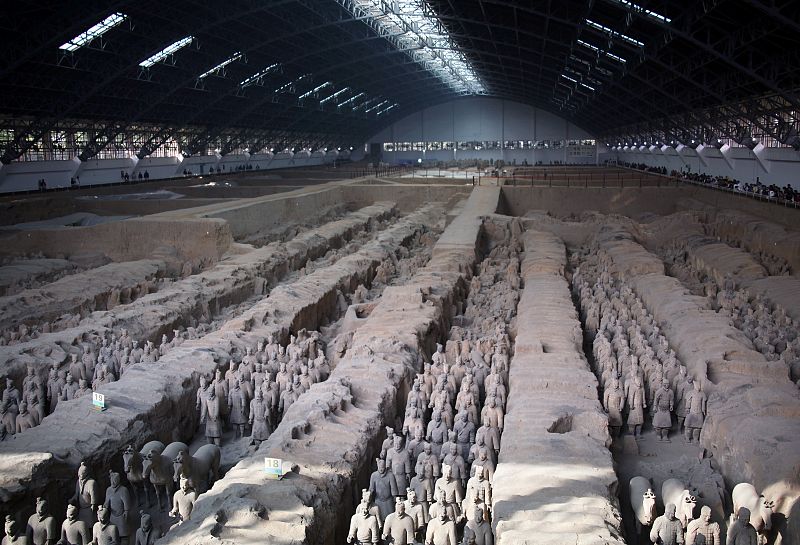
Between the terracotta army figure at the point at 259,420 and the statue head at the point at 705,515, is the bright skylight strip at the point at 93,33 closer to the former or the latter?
the terracotta army figure at the point at 259,420

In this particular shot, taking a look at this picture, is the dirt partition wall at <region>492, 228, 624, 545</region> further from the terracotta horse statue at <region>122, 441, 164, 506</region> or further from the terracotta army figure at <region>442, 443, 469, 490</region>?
the terracotta horse statue at <region>122, 441, 164, 506</region>

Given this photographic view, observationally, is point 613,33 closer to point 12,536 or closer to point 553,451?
point 553,451

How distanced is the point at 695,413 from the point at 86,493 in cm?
560

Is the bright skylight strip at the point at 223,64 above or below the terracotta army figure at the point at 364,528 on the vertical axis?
above

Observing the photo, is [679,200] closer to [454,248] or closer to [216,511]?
[454,248]

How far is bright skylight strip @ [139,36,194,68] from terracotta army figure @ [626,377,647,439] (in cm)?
2091

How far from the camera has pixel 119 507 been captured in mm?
5605

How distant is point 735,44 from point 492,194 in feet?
28.8

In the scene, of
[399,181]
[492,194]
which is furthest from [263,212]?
[399,181]

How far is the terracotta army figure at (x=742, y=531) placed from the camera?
188 inches

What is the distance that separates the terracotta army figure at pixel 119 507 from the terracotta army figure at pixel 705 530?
406 cm

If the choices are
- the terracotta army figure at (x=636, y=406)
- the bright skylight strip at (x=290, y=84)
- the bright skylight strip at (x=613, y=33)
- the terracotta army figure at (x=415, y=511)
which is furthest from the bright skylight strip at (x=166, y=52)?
the terracotta army figure at (x=415, y=511)

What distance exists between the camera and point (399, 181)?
30594mm

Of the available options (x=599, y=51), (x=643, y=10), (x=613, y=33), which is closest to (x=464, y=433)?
(x=643, y=10)
